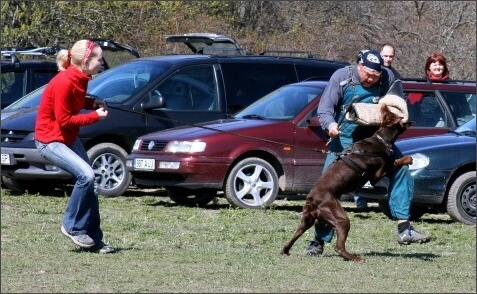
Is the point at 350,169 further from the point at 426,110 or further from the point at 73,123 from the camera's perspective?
the point at 426,110

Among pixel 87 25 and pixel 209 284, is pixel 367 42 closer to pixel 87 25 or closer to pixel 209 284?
pixel 87 25

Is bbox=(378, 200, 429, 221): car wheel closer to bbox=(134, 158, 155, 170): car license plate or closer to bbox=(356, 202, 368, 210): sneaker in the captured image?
bbox=(356, 202, 368, 210): sneaker

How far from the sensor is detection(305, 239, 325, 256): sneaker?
31.8 feet

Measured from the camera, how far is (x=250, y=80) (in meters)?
15.9

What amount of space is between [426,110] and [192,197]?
3206 millimetres

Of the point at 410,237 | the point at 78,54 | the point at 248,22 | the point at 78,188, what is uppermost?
the point at 248,22

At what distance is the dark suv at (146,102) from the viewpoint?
14875 mm

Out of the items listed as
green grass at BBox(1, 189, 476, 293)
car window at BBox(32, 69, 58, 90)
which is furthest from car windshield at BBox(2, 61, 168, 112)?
green grass at BBox(1, 189, 476, 293)

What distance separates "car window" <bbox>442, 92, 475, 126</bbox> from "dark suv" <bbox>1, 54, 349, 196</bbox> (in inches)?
79.4

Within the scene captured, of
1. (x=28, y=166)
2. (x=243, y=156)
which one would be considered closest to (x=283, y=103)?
(x=243, y=156)

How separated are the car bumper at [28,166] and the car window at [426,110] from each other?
177 inches

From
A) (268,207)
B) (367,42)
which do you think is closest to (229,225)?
(268,207)

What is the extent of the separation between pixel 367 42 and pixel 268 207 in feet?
38.2

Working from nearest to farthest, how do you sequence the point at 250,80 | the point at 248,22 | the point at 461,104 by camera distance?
1. the point at 461,104
2. the point at 250,80
3. the point at 248,22
